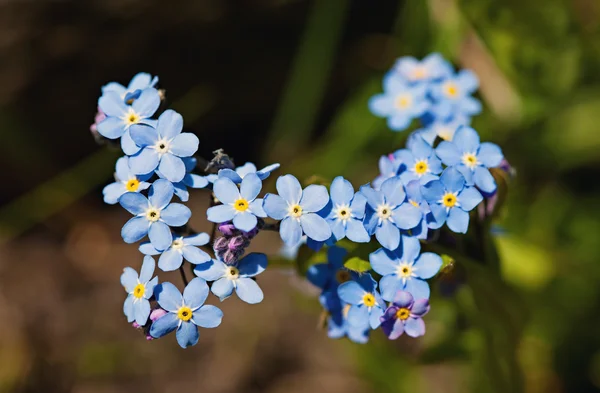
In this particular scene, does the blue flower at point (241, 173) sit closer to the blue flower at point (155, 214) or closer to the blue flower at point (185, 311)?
the blue flower at point (155, 214)

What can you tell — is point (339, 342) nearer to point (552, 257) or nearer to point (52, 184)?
point (552, 257)

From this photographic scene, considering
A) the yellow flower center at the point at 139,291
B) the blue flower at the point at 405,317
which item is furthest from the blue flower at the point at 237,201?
the blue flower at the point at 405,317

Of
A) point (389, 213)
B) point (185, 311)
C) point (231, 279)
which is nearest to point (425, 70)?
point (389, 213)

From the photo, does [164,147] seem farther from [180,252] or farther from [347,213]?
[347,213]

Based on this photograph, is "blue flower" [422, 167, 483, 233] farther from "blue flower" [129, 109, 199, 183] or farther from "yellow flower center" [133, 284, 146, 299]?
"yellow flower center" [133, 284, 146, 299]

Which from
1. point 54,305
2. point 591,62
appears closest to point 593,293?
point 591,62

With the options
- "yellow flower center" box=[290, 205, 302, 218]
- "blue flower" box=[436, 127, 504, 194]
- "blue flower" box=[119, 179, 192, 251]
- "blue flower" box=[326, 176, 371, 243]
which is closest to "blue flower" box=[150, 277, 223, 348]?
"blue flower" box=[119, 179, 192, 251]
